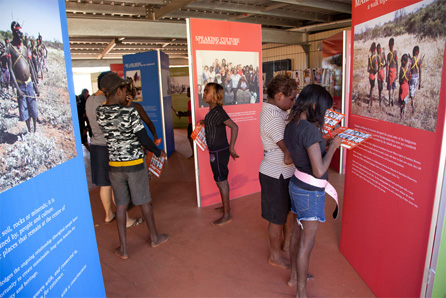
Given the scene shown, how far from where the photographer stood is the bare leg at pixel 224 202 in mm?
3717

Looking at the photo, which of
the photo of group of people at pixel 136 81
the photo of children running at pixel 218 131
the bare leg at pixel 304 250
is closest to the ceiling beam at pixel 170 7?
the photo of group of people at pixel 136 81

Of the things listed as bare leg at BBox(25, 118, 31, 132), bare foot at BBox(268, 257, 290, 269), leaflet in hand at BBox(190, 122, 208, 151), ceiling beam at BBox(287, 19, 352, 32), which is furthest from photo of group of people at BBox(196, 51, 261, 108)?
ceiling beam at BBox(287, 19, 352, 32)

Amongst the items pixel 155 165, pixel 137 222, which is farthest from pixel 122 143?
pixel 137 222

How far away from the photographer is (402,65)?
1.93 m

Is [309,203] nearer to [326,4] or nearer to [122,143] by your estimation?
[122,143]

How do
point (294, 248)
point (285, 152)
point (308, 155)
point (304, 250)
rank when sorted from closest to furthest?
→ 1. point (308, 155)
2. point (304, 250)
3. point (285, 152)
4. point (294, 248)

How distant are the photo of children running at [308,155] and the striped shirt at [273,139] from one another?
0.24m

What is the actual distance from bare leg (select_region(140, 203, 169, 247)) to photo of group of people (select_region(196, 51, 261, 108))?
5.01ft

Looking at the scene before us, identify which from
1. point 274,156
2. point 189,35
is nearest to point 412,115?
point 274,156

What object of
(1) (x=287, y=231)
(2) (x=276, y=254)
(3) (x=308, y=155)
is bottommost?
(2) (x=276, y=254)

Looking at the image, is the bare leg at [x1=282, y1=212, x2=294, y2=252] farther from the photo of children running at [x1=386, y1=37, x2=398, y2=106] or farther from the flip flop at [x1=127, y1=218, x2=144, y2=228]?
the flip flop at [x1=127, y1=218, x2=144, y2=228]

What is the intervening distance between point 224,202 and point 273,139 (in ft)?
5.26

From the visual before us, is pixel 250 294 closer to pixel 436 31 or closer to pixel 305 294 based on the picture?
pixel 305 294

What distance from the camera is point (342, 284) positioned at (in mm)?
2559
